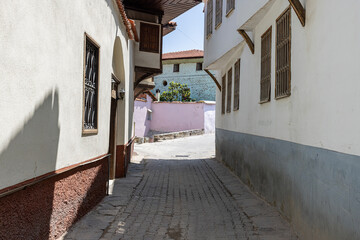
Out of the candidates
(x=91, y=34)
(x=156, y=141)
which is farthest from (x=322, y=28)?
(x=156, y=141)

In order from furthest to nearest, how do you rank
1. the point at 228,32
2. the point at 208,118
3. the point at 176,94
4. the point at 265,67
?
the point at 176,94
the point at 208,118
the point at 228,32
the point at 265,67

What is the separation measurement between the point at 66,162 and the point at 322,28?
11.5ft

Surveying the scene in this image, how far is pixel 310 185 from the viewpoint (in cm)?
432

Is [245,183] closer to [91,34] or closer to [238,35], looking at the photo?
[238,35]

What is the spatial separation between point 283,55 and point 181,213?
3232 millimetres

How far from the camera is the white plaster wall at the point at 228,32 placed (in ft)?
23.3

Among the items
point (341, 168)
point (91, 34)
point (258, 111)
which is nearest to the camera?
point (341, 168)

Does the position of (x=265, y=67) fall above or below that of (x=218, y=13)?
below

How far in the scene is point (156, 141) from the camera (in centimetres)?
2381

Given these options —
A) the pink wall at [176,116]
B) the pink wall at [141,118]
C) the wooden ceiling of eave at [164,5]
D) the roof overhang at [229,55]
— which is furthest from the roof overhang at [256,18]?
the pink wall at [176,116]

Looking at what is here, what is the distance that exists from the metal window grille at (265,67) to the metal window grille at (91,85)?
10.5 feet

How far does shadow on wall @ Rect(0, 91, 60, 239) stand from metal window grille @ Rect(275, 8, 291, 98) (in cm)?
350

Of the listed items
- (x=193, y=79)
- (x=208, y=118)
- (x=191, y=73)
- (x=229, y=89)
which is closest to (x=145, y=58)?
(x=229, y=89)

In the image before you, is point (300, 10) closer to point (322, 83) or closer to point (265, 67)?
point (322, 83)
